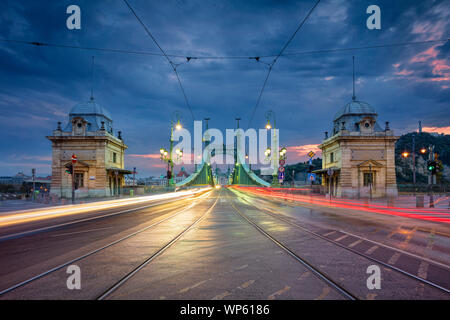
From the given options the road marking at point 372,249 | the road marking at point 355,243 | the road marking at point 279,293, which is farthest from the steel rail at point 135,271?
the road marking at point 372,249

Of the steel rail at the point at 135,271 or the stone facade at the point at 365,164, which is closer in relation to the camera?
the steel rail at the point at 135,271

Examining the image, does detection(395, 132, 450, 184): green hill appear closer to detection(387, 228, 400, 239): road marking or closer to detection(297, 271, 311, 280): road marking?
detection(387, 228, 400, 239): road marking

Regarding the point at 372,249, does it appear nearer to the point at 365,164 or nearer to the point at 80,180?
the point at 365,164

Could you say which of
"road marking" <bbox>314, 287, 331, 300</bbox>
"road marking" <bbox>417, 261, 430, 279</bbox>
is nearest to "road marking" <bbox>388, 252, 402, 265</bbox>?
"road marking" <bbox>417, 261, 430, 279</bbox>

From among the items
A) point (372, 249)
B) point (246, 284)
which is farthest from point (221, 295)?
point (372, 249)

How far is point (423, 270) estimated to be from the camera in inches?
200

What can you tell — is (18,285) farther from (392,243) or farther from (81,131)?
(81,131)

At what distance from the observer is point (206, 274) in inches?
187

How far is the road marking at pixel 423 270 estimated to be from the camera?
15.7 ft

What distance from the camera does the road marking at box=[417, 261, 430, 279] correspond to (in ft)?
15.7

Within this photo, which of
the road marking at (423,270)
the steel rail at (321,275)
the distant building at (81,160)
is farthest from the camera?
the distant building at (81,160)

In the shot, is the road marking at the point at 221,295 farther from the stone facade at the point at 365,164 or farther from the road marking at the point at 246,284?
the stone facade at the point at 365,164

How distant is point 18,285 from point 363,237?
8.94 m
